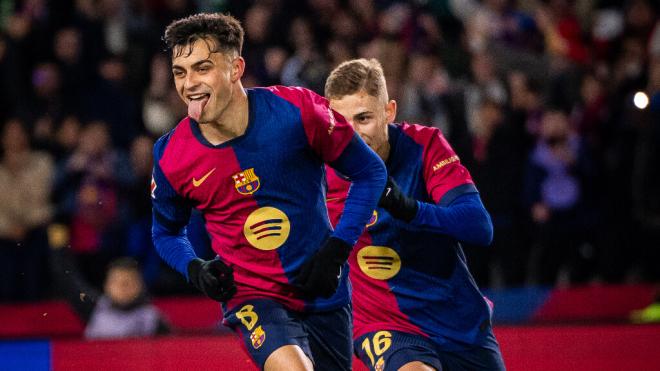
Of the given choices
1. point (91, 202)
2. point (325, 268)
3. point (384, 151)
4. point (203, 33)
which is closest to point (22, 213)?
point (91, 202)

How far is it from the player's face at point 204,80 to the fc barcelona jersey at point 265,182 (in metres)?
0.13

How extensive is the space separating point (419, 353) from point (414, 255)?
42cm

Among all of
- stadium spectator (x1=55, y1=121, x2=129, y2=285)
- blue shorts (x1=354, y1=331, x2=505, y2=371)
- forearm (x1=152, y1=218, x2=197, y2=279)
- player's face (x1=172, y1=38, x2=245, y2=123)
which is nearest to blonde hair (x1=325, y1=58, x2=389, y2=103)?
player's face (x1=172, y1=38, x2=245, y2=123)

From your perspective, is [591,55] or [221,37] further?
[591,55]

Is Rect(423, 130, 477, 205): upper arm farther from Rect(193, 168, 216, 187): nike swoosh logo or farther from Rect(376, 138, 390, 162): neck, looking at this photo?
Rect(193, 168, 216, 187): nike swoosh logo

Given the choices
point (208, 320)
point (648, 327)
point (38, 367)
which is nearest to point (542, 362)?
point (648, 327)

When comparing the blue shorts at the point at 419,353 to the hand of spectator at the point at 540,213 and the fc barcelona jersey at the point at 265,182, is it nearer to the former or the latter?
the fc barcelona jersey at the point at 265,182

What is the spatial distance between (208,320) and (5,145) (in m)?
2.25

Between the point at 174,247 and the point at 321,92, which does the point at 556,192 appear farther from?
the point at 174,247

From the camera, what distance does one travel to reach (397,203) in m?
4.49

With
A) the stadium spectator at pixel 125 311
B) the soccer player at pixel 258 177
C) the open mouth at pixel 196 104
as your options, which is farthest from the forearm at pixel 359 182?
the stadium spectator at pixel 125 311

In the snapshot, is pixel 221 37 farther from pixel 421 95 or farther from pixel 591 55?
pixel 591 55

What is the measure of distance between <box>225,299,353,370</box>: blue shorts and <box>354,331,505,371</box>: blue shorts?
0.29 meters

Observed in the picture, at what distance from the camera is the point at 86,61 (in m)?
10.2
